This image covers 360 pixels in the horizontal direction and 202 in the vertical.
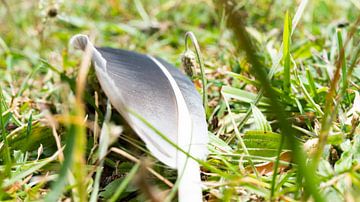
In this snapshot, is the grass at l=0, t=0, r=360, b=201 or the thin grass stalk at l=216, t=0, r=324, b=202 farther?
the grass at l=0, t=0, r=360, b=201

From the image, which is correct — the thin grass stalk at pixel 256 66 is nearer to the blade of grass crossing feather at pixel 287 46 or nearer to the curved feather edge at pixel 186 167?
the curved feather edge at pixel 186 167

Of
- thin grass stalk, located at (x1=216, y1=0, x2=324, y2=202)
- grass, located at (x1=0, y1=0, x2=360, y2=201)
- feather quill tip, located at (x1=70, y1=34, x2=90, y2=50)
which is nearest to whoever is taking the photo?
thin grass stalk, located at (x1=216, y1=0, x2=324, y2=202)

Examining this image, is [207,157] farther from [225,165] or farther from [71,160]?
[71,160]

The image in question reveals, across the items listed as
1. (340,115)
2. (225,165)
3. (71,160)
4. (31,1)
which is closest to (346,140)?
(340,115)

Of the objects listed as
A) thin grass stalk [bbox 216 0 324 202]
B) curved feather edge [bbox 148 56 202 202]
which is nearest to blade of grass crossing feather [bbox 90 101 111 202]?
curved feather edge [bbox 148 56 202 202]

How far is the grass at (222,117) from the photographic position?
2.19 ft

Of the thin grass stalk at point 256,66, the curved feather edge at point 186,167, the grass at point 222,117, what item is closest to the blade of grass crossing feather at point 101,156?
the grass at point 222,117

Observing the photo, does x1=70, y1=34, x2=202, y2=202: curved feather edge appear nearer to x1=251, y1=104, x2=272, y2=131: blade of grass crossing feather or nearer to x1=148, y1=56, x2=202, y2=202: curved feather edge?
x1=148, y1=56, x2=202, y2=202: curved feather edge

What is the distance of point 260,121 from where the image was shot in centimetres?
109

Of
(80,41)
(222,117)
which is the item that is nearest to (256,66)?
(80,41)

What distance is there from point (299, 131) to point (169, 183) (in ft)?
1.21

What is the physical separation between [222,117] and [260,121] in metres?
0.16

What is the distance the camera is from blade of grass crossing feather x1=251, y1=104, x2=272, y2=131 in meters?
1.08

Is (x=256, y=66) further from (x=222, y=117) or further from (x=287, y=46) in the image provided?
(x=222, y=117)
